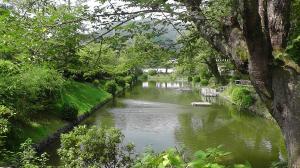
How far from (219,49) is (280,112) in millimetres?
1281

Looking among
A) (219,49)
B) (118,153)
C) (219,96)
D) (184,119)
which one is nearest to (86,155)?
(118,153)

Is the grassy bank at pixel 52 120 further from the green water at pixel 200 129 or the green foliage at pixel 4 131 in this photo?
the green foliage at pixel 4 131

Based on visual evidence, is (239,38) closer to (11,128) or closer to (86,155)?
(86,155)

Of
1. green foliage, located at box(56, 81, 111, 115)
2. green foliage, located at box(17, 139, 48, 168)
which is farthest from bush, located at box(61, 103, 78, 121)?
green foliage, located at box(17, 139, 48, 168)

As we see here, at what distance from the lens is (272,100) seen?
4.96 m

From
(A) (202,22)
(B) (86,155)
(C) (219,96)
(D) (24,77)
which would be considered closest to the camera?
(A) (202,22)

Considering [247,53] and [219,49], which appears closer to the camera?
[247,53]

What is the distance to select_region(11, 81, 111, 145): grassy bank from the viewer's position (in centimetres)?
1573

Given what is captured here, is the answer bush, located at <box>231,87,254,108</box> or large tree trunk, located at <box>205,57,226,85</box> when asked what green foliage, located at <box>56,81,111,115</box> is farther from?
large tree trunk, located at <box>205,57,226,85</box>

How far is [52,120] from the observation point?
20.1 metres

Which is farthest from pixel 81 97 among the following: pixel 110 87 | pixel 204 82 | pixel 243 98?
pixel 204 82

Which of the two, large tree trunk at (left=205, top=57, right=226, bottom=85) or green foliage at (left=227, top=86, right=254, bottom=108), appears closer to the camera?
green foliage at (left=227, top=86, right=254, bottom=108)

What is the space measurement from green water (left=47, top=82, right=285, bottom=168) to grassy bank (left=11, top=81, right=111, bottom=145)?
1.54 metres

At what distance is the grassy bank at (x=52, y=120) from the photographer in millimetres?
15727
